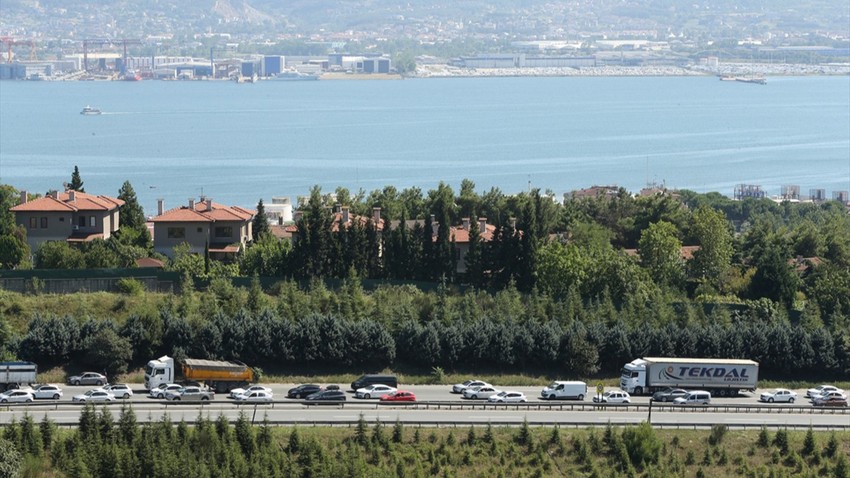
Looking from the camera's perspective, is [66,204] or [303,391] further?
[66,204]

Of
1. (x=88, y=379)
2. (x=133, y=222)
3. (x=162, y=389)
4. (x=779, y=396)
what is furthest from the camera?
(x=133, y=222)

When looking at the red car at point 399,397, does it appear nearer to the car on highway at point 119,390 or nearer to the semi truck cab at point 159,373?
the semi truck cab at point 159,373

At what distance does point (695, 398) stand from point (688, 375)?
98cm

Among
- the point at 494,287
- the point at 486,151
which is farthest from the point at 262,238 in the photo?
the point at 486,151

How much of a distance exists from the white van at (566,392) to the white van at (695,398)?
194 cm

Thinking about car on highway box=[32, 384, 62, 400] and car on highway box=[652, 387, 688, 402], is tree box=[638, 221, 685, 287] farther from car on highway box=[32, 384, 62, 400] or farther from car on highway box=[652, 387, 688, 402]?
car on highway box=[32, 384, 62, 400]

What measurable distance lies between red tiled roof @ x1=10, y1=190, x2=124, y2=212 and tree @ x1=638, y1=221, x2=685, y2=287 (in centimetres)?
1640

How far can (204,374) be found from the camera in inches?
1211

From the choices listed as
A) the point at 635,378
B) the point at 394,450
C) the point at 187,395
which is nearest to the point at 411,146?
the point at 635,378

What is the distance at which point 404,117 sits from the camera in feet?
522

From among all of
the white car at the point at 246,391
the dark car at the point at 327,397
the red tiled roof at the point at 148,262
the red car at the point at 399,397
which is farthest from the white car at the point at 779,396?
the red tiled roof at the point at 148,262

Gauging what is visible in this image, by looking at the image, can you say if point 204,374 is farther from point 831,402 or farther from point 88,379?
point 831,402

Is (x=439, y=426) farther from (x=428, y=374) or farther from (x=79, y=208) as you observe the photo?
(x=79, y=208)

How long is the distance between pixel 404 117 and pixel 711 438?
132 meters
